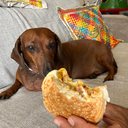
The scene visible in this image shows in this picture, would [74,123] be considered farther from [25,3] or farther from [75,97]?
[25,3]

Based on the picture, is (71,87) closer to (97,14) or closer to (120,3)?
(97,14)

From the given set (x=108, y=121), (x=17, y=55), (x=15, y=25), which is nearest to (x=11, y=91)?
(x=17, y=55)

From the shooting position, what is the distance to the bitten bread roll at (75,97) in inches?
24.5

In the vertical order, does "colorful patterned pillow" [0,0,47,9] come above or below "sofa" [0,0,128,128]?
above

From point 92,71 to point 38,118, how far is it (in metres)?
0.85

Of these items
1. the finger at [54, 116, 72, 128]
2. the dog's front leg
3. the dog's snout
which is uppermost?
the finger at [54, 116, 72, 128]

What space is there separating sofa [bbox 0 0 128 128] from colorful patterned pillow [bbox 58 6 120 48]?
0.04 m

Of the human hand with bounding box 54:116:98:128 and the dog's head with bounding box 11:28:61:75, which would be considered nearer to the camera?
the human hand with bounding box 54:116:98:128

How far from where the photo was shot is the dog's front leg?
4.23 ft

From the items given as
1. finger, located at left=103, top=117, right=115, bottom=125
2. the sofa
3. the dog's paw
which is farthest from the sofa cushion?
finger, located at left=103, top=117, right=115, bottom=125

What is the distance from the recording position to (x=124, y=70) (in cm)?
166

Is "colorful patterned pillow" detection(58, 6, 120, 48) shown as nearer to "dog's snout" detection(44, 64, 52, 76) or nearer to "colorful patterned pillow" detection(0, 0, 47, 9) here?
"colorful patterned pillow" detection(0, 0, 47, 9)

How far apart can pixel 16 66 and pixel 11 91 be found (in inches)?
9.3

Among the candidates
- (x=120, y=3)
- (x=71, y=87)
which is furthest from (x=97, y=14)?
(x=120, y=3)
